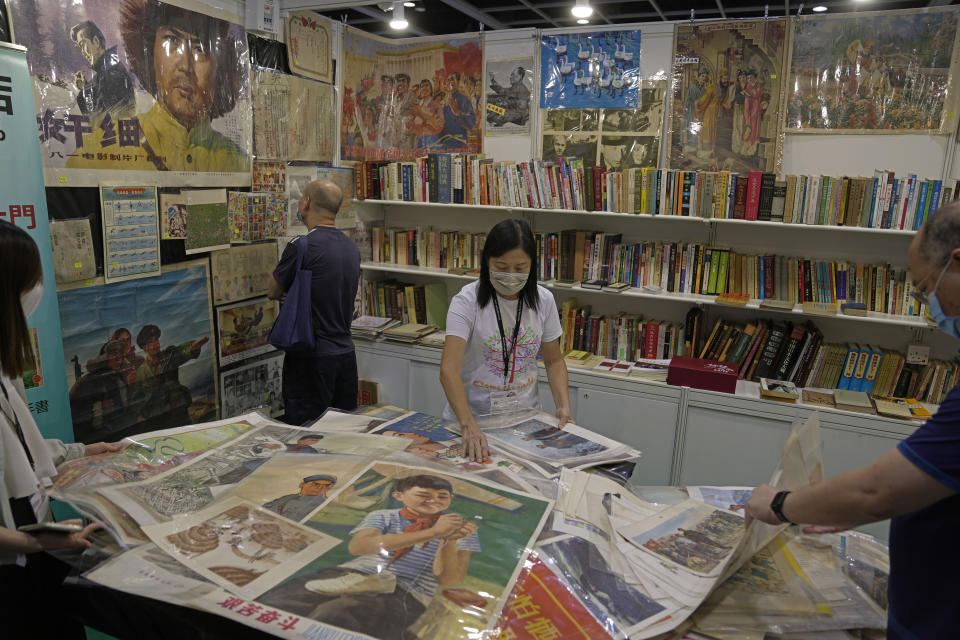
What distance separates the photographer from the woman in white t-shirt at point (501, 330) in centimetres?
216

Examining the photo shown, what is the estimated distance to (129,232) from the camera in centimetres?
289

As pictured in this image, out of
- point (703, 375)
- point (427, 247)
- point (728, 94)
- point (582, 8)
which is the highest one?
point (582, 8)

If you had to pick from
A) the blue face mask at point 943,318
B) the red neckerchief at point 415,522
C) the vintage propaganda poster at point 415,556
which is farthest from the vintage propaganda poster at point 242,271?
the blue face mask at point 943,318

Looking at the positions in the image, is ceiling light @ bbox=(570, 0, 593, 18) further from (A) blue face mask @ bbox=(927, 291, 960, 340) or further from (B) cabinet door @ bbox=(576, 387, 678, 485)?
(A) blue face mask @ bbox=(927, 291, 960, 340)

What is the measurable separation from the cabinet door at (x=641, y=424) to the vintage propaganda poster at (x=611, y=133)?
135cm

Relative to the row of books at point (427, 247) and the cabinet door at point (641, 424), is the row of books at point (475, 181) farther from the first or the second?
the cabinet door at point (641, 424)

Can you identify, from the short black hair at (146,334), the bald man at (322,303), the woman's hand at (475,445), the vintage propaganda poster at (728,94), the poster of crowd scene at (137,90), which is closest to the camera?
the woman's hand at (475,445)

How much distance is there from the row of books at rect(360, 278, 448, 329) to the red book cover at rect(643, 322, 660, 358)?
1.40 m

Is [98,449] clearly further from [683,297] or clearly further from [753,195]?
[753,195]

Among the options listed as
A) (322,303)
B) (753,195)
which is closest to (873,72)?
(753,195)

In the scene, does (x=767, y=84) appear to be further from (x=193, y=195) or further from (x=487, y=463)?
(x=193, y=195)

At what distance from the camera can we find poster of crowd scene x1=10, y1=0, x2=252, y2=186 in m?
2.53

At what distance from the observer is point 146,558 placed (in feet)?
3.82

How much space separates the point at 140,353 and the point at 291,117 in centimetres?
164
